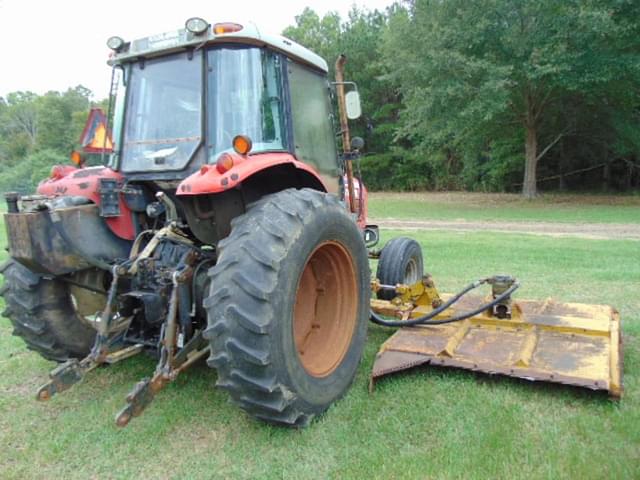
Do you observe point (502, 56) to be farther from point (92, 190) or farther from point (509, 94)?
point (92, 190)

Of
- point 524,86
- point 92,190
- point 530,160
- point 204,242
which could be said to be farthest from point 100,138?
point 530,160

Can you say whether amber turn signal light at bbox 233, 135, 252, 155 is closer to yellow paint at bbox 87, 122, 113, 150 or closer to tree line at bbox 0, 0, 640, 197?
yellow paint at bbox 87, 122, 113, 150

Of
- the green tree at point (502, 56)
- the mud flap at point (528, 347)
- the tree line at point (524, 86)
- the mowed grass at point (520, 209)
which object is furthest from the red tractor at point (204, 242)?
the green tree at point (502, 56)

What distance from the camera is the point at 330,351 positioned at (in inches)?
137

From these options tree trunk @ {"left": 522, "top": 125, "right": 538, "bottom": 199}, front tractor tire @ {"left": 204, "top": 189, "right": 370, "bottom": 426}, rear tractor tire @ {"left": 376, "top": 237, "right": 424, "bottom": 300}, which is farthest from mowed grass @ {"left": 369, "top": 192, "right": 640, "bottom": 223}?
front tractor tire @ {"left": 204, "top": 189, "right": 370, "bottom": 426}

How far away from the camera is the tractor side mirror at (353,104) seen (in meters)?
4.50

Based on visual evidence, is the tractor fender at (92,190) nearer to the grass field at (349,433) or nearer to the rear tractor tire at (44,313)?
the rear tractor tire at (44,313)

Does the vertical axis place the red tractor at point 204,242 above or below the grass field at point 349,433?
above

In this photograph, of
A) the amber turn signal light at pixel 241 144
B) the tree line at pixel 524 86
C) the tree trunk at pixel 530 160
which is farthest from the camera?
the tree trunk at pixel 530 160

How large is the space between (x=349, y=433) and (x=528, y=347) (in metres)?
1.50

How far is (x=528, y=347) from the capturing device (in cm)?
370

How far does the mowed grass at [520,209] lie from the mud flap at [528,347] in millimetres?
12604

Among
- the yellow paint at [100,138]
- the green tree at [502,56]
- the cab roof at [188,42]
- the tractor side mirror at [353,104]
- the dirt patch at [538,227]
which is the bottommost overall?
the dirt patch at [538,227]

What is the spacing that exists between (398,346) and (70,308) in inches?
92.0
